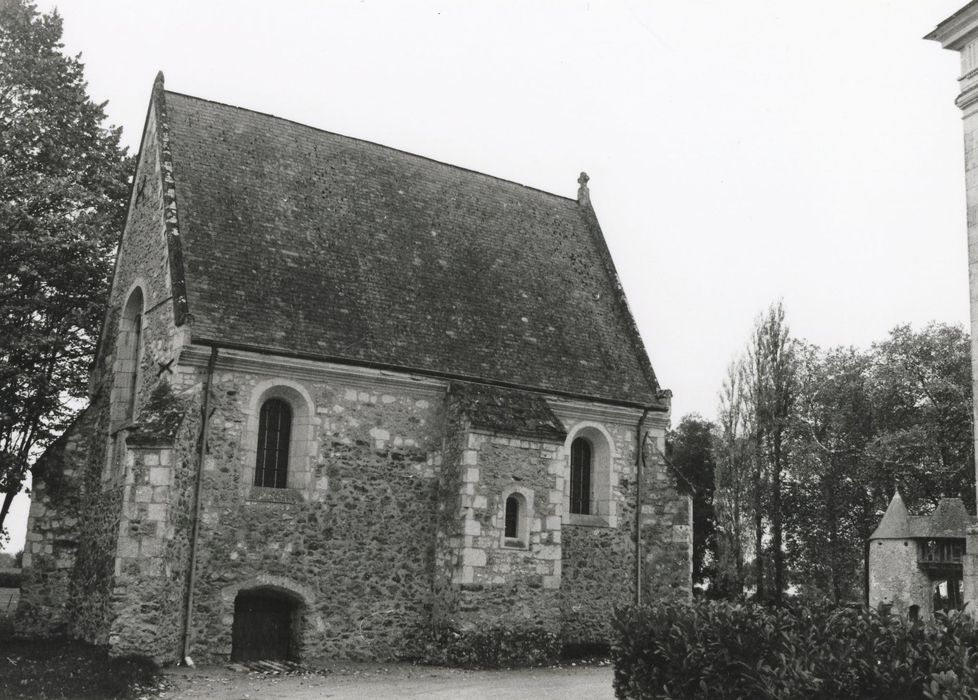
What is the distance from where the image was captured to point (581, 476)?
2259cm

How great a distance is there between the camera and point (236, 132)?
72.8ft

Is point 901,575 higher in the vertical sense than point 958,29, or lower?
lower

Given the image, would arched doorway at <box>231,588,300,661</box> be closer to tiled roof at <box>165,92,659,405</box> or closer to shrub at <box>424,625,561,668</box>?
shrub at <box>424,625,561,668</box>

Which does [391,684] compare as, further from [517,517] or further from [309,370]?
[309,370]

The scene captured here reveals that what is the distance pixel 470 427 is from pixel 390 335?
2714 mm

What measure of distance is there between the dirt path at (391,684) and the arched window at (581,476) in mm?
4726

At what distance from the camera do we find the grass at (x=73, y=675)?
13484 millimetres

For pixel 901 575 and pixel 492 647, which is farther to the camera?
pixel 901 575

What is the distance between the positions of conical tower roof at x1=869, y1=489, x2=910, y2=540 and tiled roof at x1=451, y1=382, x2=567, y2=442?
20.5 metres

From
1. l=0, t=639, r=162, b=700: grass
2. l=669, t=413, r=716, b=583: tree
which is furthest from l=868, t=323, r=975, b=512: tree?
l=0, t=639, r=162, b=700: grass

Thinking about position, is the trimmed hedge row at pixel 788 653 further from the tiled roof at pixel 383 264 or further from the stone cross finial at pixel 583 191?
the stone cross finial at pixel 583 191

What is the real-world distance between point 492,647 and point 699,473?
28113mm

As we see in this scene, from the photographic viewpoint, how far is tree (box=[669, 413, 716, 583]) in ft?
138

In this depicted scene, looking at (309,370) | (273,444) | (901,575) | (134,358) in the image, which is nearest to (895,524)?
(901,575)
